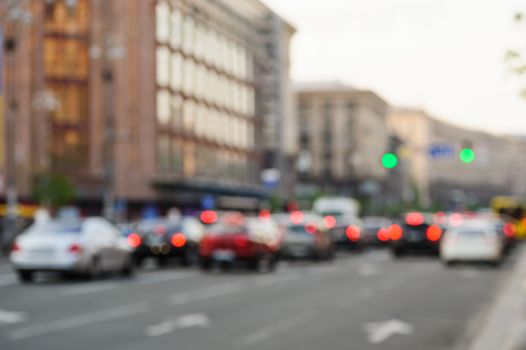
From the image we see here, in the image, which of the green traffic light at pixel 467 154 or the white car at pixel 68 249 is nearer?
the white car at pixel 68 249

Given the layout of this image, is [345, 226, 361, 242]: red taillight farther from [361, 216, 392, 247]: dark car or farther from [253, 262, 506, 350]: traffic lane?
[253, 262, 506, 350]: traffic lane

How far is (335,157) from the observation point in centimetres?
16250

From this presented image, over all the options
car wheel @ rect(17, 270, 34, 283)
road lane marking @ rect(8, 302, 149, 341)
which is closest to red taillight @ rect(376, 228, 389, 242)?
car wheel @ rect(17, 270, 34, 283)

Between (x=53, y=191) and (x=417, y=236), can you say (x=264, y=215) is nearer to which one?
Answer: (x=417, y=236)

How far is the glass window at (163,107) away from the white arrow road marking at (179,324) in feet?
216

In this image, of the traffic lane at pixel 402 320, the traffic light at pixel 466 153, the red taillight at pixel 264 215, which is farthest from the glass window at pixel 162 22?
the traffic lane at pixel 402 320

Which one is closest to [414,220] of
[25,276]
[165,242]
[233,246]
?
[165,242]

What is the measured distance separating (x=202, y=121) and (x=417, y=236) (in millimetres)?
49514

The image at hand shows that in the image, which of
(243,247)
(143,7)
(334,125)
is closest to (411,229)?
Answer: (243,247)

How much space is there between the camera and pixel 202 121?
94250 mm

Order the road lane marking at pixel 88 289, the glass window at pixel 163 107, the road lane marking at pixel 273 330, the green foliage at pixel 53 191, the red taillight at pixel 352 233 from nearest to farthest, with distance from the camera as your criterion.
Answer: the road lane marking at pixel 273 330
the road lane marking at pixel 88 289
the red taillight at pixel 352 233
the green foliage at pixel 53 191
the glass window at pixel 163 107

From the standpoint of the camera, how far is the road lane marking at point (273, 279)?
90.0 feet

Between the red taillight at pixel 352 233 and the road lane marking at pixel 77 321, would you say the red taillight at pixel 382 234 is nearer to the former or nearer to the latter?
the red taillight at pixel 352 233

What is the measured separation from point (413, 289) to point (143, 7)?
185 feet
